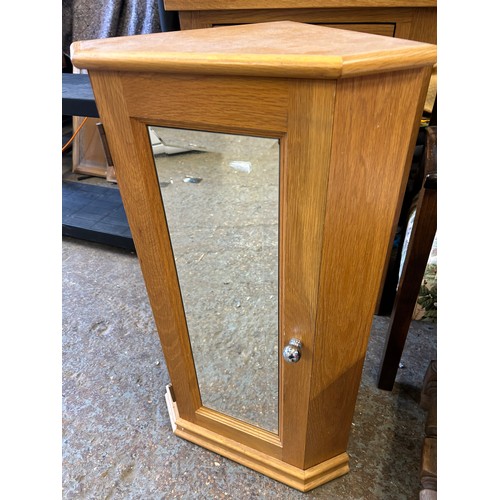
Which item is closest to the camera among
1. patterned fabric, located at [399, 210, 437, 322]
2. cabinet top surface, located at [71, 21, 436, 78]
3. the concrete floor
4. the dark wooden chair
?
cabinet top surface, located at [71, 21, 436, 78]

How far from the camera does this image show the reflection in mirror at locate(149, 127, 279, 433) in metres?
0.56

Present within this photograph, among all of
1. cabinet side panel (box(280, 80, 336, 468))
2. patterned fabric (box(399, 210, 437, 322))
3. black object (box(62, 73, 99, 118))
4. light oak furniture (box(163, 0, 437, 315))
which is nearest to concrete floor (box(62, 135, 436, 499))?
patterned fabric (box(399, 210, 437, 322))

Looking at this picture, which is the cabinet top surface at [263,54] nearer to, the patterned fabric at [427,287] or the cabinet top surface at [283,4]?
the cabinet top surface at [283,4]

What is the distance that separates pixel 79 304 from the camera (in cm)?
138

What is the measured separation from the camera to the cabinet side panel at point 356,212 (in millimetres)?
457

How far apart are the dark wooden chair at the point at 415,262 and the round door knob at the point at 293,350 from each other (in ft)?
1.19

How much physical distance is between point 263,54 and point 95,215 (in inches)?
57.6

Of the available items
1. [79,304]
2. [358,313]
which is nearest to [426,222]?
[358,313]

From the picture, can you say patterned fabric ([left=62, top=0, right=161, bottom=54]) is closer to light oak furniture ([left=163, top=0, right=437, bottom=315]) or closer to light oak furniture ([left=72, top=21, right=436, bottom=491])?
light oak furniture ([left=163, top=0, right=437, bottom=315])

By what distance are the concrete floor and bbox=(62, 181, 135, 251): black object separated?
33 cm

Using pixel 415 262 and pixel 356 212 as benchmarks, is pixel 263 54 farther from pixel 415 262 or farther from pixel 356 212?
pixel 415 262

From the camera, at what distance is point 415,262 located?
871 millimetres

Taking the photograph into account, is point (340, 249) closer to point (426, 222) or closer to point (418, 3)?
point (426, 222)

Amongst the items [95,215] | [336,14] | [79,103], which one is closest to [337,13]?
[336,14]
